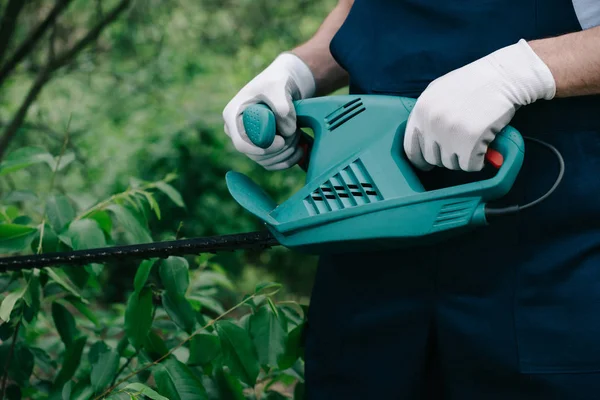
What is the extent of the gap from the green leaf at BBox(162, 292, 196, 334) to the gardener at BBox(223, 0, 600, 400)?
0.37 meters

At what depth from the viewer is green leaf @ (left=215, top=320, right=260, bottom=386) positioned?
1.44m

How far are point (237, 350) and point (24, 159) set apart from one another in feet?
2.15

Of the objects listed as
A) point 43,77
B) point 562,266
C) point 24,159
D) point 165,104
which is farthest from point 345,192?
point 165,104

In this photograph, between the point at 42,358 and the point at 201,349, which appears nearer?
the point at 201,349

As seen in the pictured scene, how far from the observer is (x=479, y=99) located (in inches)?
41.1

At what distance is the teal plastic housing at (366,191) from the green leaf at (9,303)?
53 centimetres

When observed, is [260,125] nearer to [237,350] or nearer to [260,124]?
[260,124]

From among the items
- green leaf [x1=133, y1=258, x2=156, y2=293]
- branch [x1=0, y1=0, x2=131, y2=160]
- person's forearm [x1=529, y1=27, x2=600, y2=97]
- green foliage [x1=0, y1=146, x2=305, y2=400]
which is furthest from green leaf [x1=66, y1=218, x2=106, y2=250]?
branch [x1=0, y1=0, x2=131, y2=160]

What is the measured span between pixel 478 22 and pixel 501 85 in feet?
0.47

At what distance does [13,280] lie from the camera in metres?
1.58

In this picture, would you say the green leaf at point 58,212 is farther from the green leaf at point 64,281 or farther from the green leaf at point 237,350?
the green leaf at point 237,350

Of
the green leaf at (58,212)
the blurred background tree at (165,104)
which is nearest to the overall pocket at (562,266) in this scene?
the green leaf at (58,212)

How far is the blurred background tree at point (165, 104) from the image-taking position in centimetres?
395

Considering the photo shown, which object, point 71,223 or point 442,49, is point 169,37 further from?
point 442,49
